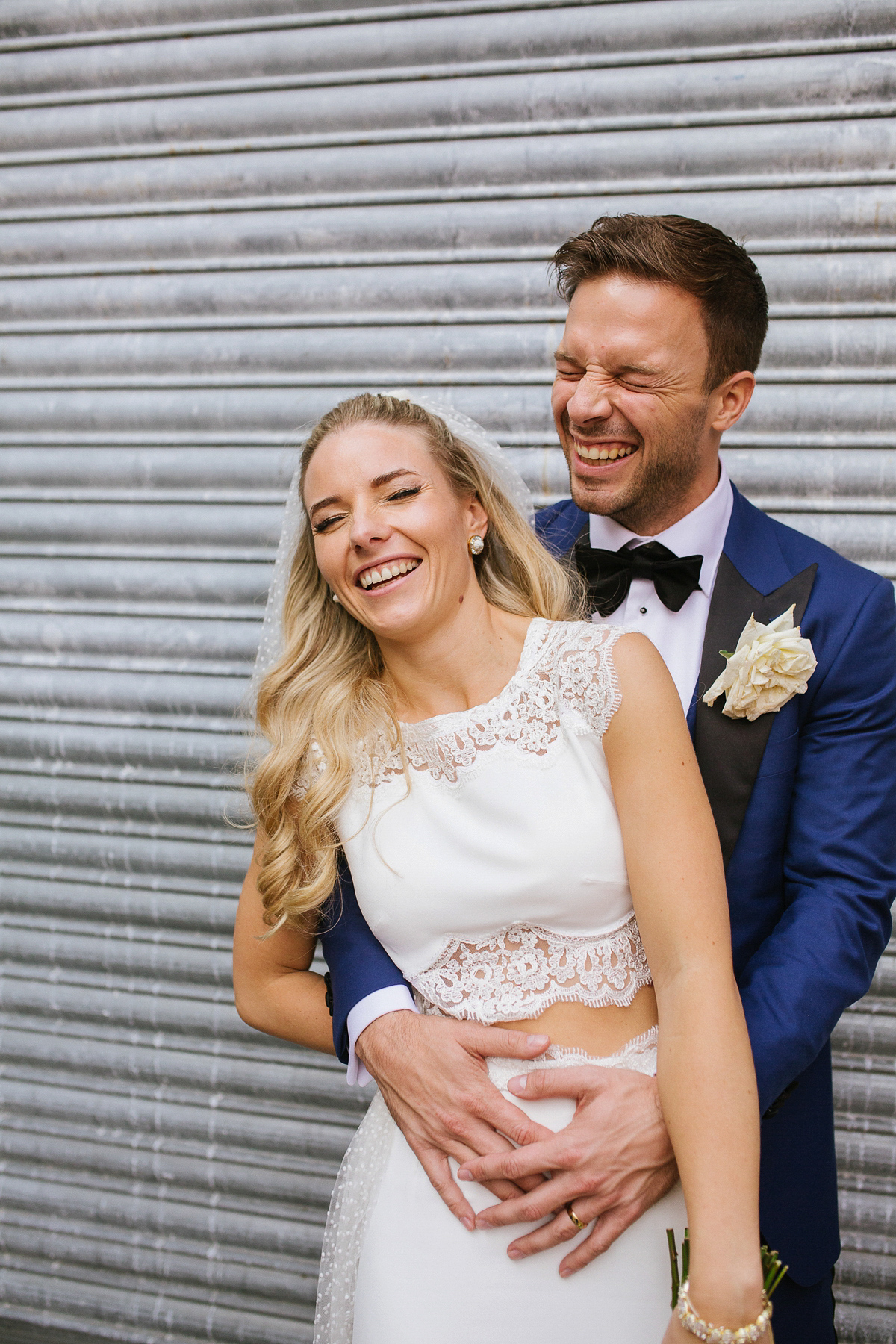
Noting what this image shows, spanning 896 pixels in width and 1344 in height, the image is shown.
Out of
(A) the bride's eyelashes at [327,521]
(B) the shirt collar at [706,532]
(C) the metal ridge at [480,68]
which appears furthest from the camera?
(C) the metal ridge at [480,68]

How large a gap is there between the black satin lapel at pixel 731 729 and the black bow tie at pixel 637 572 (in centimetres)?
10

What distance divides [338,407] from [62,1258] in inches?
115

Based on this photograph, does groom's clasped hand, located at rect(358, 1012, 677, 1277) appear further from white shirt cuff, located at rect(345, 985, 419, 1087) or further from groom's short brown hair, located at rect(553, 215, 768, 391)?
groom's short brown hair, located at rect(553, 215, 768, 391)

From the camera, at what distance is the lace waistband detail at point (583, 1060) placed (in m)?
1.56

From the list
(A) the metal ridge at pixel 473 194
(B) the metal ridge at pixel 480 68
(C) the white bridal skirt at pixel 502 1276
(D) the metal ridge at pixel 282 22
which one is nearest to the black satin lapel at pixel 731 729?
(C) the white bridal skirt at pixel 502 1276

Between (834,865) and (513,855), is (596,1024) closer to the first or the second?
(513,855)

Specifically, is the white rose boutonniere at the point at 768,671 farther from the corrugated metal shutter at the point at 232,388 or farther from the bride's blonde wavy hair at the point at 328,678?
the corrugated metal shutter at the point at 232,388

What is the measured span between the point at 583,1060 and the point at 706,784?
0.52 meters

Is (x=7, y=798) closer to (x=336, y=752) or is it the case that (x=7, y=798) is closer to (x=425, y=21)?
(x=336, y=752)

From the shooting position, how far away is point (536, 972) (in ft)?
5.30

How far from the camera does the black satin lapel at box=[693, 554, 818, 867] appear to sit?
1.76 meters

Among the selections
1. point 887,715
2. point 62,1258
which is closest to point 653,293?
point 887,715

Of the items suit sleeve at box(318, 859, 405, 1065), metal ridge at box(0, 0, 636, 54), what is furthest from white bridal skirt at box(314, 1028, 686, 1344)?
metal ridge at box(0, 0, 636, 54)

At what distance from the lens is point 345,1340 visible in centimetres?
181
